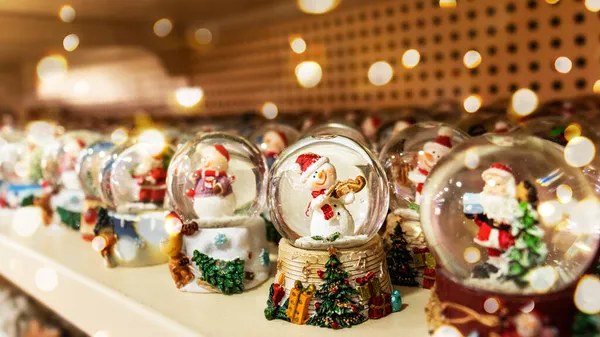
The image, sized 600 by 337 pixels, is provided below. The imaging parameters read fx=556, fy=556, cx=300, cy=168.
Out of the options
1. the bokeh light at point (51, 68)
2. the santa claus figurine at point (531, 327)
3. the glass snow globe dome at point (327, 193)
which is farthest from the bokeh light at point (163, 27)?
the santa claus figurine at point (531, 327)

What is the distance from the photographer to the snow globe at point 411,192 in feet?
3.79

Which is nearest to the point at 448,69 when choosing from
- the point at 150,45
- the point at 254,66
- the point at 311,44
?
the point at 311,44

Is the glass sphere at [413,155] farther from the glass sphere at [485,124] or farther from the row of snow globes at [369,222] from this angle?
the glass sphere at [485,124]

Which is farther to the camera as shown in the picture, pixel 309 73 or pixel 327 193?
pixel 309 73

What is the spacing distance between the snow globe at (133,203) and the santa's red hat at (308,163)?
18.3 inches

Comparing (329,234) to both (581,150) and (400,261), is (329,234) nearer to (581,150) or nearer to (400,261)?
(400,261)

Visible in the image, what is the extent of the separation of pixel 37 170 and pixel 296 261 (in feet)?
4.59

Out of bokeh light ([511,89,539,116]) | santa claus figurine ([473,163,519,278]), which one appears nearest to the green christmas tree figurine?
santa claus figurine ([473,163,519,278])

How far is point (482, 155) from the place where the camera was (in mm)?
869

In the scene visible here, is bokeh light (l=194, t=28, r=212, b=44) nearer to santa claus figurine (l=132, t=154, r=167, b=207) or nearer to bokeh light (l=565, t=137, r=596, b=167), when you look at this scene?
santa claus figurine (l=132, t=154, r=167, b=207)

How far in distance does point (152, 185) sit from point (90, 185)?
0.29 metres

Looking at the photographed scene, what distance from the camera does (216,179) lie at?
48.8 inches

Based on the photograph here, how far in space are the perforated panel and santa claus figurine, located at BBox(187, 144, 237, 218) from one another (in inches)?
52.6

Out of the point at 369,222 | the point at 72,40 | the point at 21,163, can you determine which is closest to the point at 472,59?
the point at 369,222
